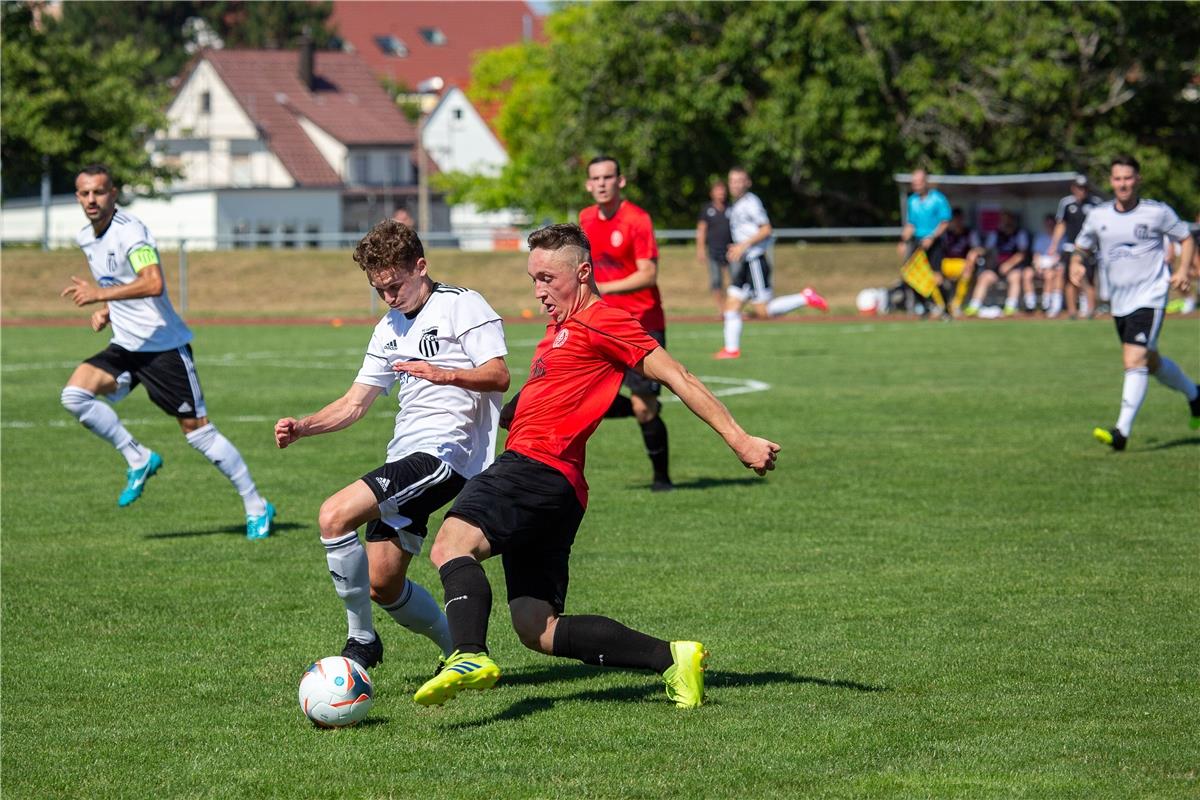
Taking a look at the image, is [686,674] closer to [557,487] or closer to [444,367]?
[557,487]

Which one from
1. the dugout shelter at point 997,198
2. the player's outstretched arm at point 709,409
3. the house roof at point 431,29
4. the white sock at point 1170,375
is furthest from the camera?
the house roof at point 431,29

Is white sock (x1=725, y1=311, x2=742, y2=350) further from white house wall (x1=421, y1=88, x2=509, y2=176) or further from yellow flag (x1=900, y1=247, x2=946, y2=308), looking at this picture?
white house wall (x1=421, y1=88, x2=509, y2=176)

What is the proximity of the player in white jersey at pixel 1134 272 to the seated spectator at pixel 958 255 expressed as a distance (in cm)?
1825

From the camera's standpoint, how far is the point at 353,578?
20.4ft

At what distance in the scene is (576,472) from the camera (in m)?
5.98

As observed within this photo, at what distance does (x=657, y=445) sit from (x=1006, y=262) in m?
22.4

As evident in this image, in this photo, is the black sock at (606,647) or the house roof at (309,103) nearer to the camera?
the black sock at (606,647)

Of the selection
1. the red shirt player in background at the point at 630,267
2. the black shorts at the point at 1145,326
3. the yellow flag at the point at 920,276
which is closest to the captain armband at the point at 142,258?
the red shirt player in background at the point at 630,267

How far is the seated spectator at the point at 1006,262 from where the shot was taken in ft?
105

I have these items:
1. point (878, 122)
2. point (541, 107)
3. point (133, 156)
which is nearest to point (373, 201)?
point (541, 107)

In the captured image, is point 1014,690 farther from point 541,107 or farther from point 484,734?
point 541,107

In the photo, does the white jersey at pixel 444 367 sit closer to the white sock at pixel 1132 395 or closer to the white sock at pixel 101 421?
the white sock at pixel 101 421

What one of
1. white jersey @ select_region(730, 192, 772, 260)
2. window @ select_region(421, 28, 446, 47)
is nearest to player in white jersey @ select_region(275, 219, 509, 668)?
white jersey @ select_region(730, 192, 772, 260)

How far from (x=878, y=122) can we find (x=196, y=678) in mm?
39842
